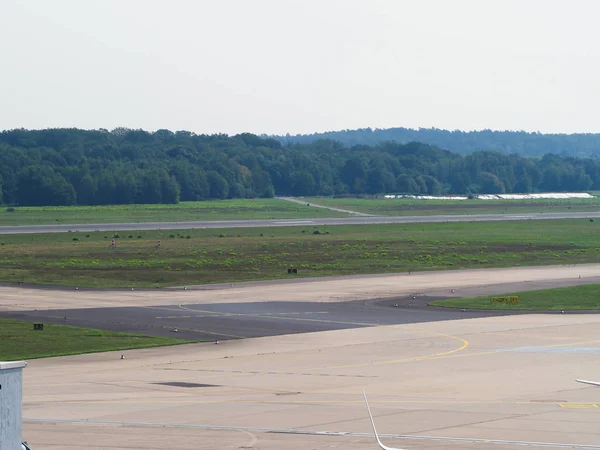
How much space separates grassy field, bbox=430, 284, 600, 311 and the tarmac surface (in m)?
2.46

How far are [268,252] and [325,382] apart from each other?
69.8m

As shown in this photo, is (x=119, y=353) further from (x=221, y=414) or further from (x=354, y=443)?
(x=354, y=443)

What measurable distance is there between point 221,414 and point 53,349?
16.8 metres

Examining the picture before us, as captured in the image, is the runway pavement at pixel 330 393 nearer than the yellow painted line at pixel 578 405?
Yes

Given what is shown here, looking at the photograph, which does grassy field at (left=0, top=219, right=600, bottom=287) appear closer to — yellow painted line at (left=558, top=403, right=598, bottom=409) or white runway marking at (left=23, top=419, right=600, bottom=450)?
white runway marking at (left=23, top=419, right=600, bottom=450)

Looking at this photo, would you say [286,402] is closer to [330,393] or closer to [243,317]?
[330,393]

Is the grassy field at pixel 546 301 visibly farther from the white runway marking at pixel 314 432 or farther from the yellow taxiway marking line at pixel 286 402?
the white runway marking at pixel 314 432

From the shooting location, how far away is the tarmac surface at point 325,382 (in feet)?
91.6

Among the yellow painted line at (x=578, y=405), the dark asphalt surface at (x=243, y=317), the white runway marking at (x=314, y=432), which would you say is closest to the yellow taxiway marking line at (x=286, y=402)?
the yellow painted line at (x=578, y=405)

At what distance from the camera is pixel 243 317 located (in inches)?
2291

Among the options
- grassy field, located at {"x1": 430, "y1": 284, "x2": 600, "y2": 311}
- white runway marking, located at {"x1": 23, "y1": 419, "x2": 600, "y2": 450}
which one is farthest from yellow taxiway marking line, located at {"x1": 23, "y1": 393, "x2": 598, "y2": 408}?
grassy field, located at {"x1": 430, "y1": 284, "x2": 600, "y2": 311}

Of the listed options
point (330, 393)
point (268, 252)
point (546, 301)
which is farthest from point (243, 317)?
point (268, 252)

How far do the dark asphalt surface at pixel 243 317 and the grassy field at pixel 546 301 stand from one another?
7.33 ft

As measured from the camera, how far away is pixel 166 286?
252 ft
